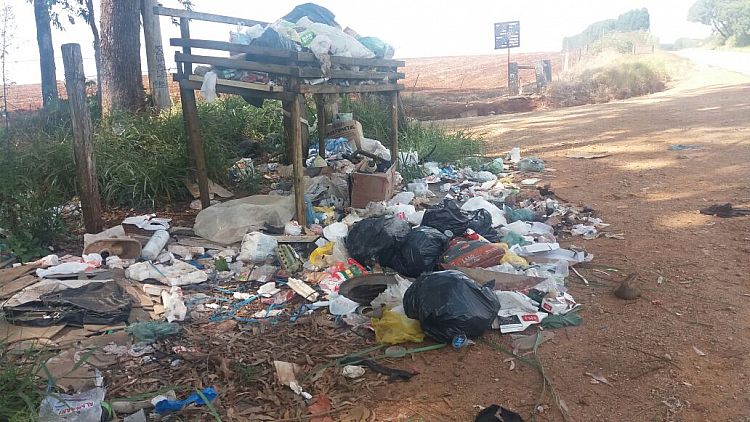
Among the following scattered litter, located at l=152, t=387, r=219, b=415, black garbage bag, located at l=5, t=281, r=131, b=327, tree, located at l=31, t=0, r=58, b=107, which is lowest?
scattered litter, located at l=152, t=387, r=219, b=415

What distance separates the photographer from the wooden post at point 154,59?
927cm

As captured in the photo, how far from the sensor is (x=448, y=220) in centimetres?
443

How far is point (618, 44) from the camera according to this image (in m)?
30.0

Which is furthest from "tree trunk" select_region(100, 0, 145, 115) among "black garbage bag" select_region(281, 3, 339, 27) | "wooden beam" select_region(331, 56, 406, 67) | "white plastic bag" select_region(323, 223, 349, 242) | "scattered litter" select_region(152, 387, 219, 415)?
"scattered litter" select_region(152, 387, 219, 415)

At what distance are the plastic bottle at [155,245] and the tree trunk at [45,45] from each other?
8.80 m

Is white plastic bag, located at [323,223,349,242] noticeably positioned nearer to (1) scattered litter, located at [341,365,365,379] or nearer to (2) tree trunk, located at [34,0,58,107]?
(1) scattered litter, located at [341,365,365,379]

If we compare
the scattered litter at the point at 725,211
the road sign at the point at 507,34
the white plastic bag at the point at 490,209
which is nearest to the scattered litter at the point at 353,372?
the white plastic bag at the point at 490,209

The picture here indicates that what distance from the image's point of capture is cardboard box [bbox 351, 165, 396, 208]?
5.29 meters

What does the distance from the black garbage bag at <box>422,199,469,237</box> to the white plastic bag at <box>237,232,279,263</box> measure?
1.21 metres

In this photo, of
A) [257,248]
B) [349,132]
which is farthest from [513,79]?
[257,248]

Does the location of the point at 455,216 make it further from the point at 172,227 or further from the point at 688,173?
the point at 688,173

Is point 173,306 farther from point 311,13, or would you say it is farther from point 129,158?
point 311,13

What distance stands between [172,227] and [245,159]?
236 centimetres

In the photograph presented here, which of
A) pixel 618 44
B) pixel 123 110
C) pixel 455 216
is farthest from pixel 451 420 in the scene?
pixel 618 44
